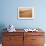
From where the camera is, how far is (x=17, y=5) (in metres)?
3.83

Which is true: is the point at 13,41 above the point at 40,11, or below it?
below

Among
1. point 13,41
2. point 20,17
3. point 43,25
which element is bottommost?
point 13,41

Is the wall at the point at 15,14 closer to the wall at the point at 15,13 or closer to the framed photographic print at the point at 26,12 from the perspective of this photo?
the wall at the point at 15,13

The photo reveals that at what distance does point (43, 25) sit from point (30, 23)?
0.43m

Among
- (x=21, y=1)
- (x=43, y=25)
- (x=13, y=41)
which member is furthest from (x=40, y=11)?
(x=13, y=41)

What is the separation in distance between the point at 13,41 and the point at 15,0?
136 centimetres

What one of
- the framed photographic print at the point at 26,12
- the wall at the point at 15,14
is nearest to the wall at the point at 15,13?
the wall at the point at 15,14

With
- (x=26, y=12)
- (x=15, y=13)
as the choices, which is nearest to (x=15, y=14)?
(x=15, y=13)

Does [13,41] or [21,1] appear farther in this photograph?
[21,1]

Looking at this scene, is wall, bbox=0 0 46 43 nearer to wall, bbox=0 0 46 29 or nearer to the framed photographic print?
wall, bbox=0 0 46 29

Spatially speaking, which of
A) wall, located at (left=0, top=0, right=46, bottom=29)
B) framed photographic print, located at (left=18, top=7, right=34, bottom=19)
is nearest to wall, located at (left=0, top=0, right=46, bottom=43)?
wall, located at (left=0, top=0, right=46, bottom=29)

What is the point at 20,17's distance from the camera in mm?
3822

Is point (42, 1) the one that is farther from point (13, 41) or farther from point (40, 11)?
point (13, 41)

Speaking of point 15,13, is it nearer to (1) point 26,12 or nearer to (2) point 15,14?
(2) point 15,14
